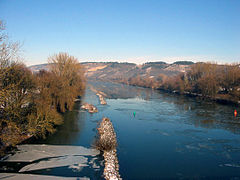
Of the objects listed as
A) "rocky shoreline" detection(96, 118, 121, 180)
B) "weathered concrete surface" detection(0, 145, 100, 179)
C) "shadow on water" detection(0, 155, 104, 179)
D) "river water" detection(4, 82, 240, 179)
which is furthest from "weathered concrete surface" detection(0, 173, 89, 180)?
"river water" detection(4, 82, 240, 179)

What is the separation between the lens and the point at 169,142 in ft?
58.1

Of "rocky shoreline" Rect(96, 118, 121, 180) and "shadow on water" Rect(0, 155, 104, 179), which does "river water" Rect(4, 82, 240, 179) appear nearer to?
"rocky shoreline" Rect(96, 118, 121, 180)

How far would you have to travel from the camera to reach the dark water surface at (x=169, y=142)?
12477 mm

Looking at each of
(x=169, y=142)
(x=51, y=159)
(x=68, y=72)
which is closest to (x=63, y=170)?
(x=51, y=159)

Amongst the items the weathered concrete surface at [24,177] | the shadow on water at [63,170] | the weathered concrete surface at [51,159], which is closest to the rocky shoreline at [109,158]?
the shadow on water at [63,170]

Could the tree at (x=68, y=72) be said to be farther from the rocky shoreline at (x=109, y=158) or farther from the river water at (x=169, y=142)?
the rocky shoreline at (x=109, y=158)

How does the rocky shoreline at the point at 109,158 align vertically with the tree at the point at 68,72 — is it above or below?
below

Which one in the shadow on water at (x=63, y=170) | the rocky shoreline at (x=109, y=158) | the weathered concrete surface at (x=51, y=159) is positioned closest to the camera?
the rocky shoreline at (x=109, y=158)

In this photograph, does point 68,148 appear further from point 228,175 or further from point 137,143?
point 228,175

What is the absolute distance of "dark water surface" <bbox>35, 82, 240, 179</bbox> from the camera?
1248 centimetres

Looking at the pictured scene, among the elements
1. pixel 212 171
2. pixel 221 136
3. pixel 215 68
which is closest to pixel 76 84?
pixel 221 136

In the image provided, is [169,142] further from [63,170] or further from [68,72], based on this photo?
[68,72]

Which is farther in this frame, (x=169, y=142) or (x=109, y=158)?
(x=169, y=142)

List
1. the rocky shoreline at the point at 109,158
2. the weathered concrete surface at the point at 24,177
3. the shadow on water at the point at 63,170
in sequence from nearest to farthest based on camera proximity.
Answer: the weathered concrete surface at the point at 24,177, the rocky shoreline at the point at 109,158, the shadow on water at the point at 63,170
